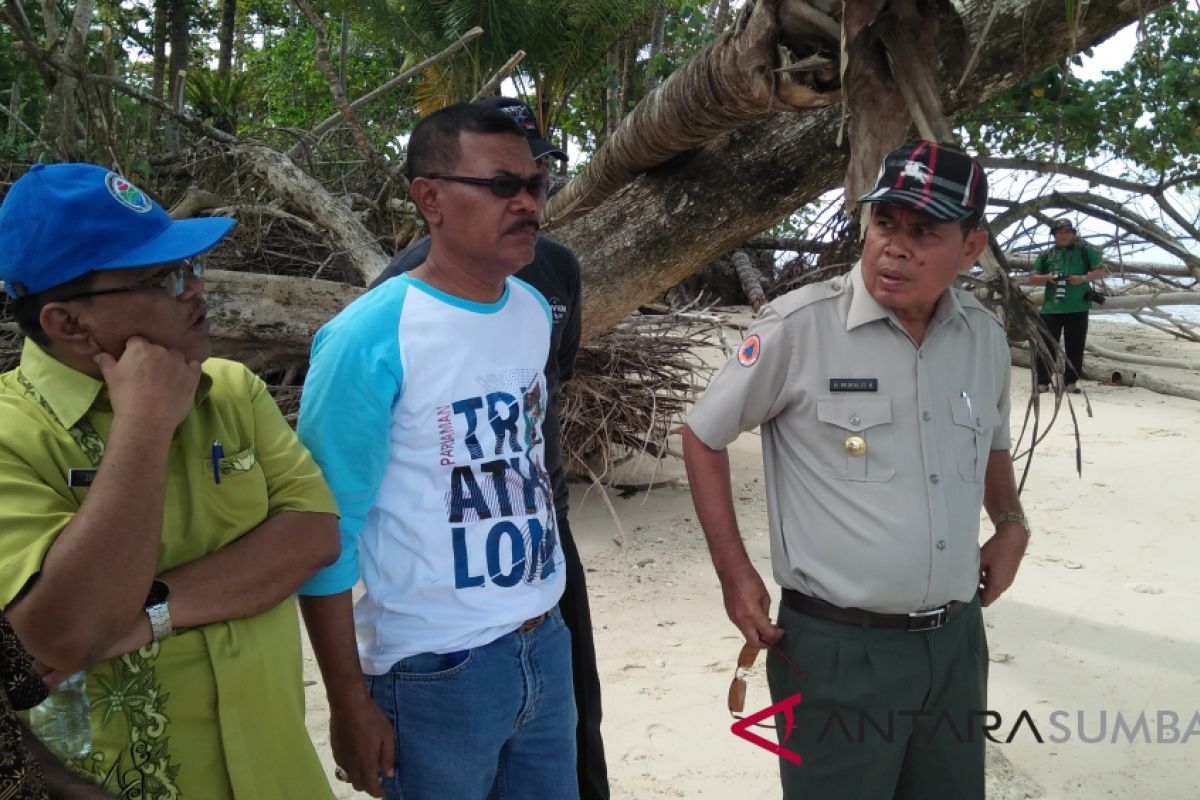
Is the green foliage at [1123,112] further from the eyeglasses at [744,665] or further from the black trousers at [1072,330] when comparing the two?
the eyeglasses at [744,665]

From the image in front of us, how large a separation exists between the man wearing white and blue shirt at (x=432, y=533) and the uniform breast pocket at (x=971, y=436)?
98 centimetres

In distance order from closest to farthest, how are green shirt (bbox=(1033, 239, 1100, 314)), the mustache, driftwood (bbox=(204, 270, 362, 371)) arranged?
the mustache < driftwood (bbox=(204, 270, 362, 371)) < green shirt (bbox=(1033, 239, 1100, 314))

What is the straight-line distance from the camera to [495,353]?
1881 mm

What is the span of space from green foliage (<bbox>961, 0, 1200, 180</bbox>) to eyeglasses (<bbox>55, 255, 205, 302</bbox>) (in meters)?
6.46

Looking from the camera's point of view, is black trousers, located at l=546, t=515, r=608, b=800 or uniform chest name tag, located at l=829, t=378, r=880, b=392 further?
black trousers, located at l=546, t=515, r=608, b=800

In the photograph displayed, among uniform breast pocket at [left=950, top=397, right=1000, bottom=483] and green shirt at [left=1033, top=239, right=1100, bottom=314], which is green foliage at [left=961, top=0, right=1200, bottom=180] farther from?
uniform breast pocket at [left=950, top=397, right=1000, bottom=483]

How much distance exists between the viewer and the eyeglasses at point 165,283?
153cm

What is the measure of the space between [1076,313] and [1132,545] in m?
4.95

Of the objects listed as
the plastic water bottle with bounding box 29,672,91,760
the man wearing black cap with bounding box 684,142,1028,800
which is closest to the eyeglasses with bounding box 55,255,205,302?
the plastic water bottle with bounding box 29,672,91,760

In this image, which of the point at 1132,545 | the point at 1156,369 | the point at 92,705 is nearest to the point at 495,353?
the point at 92,705

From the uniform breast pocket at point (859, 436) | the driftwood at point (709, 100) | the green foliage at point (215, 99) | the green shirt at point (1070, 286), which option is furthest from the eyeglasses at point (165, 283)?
the green shirt at point (1070, 286)

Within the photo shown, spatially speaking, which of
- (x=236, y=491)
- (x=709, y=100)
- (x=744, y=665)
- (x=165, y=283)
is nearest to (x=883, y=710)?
(x=744, y=665)

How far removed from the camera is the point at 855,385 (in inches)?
85.0

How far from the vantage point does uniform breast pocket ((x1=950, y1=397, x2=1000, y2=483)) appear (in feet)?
7.15
